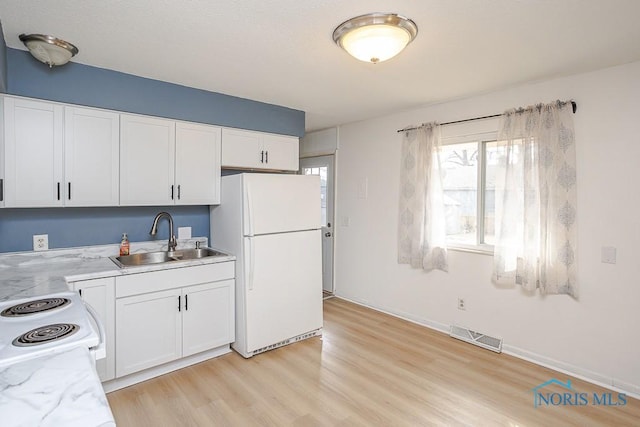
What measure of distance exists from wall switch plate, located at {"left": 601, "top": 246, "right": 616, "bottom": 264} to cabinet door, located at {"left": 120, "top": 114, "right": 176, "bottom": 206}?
3.43m

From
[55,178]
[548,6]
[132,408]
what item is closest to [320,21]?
[548,6]

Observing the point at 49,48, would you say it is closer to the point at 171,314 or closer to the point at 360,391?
the point at 171,314

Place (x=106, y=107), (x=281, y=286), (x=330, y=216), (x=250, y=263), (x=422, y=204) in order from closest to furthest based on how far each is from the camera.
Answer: (x=106, y=107) → (x=250, y=263) → (x=281, y=286) → (x=422, y=204) → (x=330, y=216)

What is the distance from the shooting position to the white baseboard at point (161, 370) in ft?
8.39

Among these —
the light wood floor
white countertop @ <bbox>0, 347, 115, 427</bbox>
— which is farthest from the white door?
white countertop @ <bbox>0, 347, 115, 427</bbox>

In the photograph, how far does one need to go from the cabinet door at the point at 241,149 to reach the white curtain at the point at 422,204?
1.60 metres

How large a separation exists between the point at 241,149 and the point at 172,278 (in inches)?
53.6

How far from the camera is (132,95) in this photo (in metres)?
2.77

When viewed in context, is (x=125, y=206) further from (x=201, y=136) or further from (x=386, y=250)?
(x=386, y=250)

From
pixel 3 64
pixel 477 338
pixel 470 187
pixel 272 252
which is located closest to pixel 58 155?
pixel 3 64

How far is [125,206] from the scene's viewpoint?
9.64ft

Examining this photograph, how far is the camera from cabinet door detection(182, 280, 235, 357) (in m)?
2.86

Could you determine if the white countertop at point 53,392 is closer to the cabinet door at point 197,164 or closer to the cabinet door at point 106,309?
the cabinet door at point 106,309

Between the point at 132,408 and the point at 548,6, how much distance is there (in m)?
3.40
